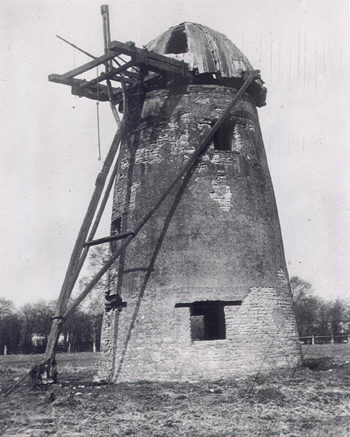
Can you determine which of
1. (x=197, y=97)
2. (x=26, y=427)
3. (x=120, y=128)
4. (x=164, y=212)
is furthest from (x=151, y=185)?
(x=26, y=427)

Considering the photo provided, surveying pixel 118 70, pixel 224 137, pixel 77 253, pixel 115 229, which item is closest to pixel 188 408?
pixel 77 253

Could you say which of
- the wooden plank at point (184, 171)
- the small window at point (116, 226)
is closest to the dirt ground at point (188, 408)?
the wooden plank at point (184, 171)

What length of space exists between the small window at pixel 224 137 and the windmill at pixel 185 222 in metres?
0.04

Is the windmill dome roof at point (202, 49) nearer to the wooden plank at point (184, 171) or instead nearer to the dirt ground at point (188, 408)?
the wooden plank at point (184, 171)

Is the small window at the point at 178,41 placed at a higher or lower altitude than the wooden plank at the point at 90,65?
higher

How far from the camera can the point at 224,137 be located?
13.2 m

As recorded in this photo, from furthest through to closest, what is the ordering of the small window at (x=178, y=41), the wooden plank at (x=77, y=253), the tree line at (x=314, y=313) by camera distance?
the tree line at (x=314, y=313) < the small window at (x=178, y=41) < the wooden plank at (x=77, y=253)

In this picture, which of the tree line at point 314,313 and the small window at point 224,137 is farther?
the tree line at point 314,313

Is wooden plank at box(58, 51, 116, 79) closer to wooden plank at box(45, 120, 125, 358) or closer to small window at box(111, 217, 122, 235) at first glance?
wooden plank at box(45, 120, 125, 358)

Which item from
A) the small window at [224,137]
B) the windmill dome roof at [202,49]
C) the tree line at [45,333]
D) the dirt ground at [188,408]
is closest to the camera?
the dirt ground at [188,408]

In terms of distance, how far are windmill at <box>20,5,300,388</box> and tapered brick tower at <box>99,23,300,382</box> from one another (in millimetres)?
26

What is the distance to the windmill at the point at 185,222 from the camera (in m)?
11.0

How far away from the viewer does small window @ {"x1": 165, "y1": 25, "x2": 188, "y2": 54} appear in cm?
1356

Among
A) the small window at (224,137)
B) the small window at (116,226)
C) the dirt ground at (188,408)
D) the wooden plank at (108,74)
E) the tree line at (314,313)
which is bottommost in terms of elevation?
the dirt ground at (188,408)
